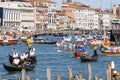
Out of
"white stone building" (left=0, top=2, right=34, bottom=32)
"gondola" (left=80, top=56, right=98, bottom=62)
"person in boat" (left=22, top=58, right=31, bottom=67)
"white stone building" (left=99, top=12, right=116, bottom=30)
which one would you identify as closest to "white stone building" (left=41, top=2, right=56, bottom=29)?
"white stone building" (left=0, top=2, right=34, bottom=32)

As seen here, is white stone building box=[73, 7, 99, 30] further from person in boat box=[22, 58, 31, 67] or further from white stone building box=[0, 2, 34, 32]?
person in boat box=[22, 58, 31, 67]

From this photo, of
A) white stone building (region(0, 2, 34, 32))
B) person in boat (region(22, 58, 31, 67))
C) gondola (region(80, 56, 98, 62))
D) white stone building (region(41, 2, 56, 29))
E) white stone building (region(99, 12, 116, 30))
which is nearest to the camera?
person in boat (region(22, 58, 31, 67))

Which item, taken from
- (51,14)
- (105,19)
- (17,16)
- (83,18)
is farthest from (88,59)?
(105,19)

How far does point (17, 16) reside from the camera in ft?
323

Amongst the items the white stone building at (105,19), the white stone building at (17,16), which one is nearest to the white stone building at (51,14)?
the white stone building at (17,16)

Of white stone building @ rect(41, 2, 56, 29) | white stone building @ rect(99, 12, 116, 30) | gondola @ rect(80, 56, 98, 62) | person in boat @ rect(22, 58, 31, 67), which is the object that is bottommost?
white stone building @ rect(99, 12, 116, 30)

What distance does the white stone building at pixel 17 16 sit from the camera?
313 ft

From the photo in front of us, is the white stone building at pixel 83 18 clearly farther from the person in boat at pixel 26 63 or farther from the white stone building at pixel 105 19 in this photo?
the person in boat at pixel 26 63

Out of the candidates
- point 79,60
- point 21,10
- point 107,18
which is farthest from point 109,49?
point 107,18

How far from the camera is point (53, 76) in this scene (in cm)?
2288

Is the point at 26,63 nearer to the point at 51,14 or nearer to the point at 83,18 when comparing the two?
the point at 51,14

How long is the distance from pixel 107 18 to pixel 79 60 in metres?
100

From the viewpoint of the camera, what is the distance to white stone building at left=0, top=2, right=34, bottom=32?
313ft

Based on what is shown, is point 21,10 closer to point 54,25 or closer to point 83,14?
point 54,25
